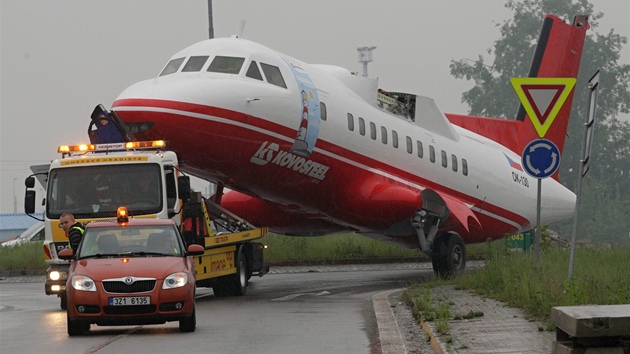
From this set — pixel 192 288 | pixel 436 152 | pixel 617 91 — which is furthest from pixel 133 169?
pixel 617 91

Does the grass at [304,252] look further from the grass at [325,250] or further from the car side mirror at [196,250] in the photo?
the car side mirror at [196,250]

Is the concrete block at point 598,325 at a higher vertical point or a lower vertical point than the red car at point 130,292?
higher

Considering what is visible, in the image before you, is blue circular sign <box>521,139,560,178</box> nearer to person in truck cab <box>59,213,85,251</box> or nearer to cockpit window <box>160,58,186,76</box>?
person in truck cab <box>59,213,85,251</box>

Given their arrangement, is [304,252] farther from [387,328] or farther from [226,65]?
[387,328]

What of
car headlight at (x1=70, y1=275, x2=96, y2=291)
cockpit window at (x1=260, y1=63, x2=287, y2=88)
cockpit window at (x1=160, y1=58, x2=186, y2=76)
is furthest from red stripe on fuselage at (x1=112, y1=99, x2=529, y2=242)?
car headlight at (x1=70, y1=275, x2=96, y2=291)

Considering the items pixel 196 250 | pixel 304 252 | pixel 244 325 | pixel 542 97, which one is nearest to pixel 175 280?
pixel 196 250

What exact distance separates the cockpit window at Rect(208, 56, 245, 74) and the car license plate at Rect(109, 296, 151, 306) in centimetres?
781

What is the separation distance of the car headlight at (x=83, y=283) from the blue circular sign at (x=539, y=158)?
6.98 m

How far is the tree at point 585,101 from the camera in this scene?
251 ft

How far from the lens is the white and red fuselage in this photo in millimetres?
22172

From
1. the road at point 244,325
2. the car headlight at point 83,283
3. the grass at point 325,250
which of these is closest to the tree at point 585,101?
the grass at point 325,250

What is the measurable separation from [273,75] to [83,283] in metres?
8.42

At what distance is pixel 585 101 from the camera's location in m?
80.4

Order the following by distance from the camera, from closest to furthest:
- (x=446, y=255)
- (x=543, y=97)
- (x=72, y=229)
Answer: (x=543, y=97) < (x=72, y=229) < (x=446, y=255)
